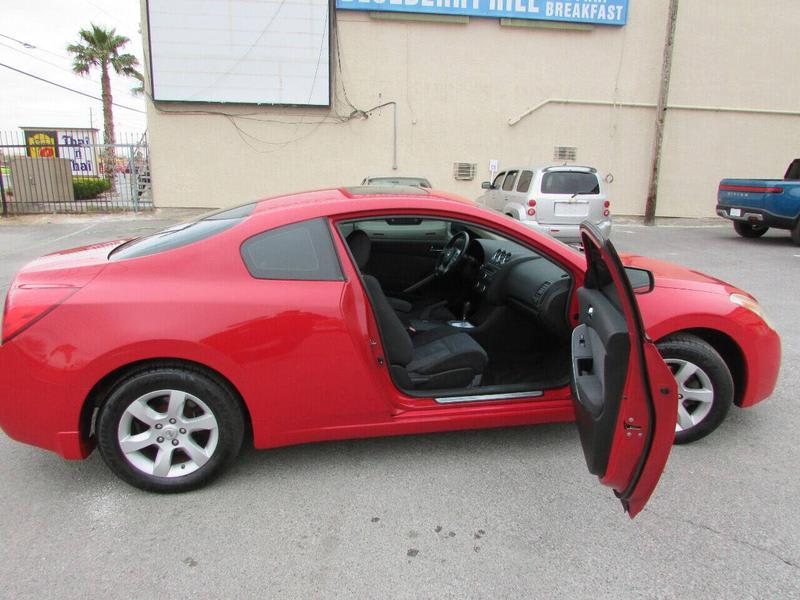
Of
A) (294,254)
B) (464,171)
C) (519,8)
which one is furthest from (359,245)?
(519,8)

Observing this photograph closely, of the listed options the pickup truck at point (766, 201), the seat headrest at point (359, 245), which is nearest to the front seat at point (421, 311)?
the seat headrest at point (359, 245)

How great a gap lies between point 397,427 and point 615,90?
53.1ft

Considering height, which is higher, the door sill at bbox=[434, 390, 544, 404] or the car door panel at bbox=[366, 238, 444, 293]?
the car door panel at bbox=[366, 238, 444, 293]

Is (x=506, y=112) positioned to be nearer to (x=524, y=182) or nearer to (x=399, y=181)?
(x=524, y=182)

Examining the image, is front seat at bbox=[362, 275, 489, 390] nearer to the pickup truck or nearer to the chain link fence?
the pickup truck

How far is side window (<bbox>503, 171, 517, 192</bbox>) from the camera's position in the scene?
10907mm

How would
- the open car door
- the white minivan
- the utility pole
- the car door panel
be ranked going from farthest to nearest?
1. the utility pole
2. the white minivan
3. the car door panel
4. the open car door

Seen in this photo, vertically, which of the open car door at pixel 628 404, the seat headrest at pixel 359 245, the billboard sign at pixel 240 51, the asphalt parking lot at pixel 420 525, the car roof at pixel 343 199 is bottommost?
the asphalt parking lot at pixel 420 525

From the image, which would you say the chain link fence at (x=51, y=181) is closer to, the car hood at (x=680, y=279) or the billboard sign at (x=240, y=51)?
the billboard sign at (x=240, y=51)

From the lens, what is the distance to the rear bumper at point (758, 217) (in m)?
11.1

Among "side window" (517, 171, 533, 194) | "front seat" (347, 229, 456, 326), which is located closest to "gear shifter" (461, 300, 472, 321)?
"front seat" (347, 229, 456, 326)

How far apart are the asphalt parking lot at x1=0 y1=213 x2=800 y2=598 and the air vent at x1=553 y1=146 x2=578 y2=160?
46.2 feet

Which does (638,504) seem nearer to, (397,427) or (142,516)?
(397,427)

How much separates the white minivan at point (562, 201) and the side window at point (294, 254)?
7.40 m
